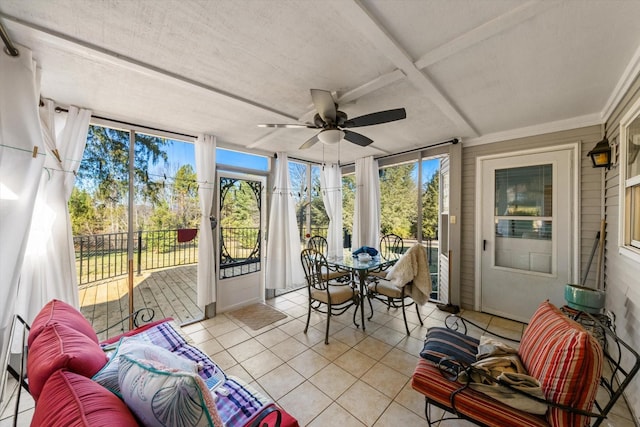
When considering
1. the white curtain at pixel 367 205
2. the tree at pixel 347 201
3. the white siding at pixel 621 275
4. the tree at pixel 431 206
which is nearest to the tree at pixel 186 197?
the white curtain at pixel 367 205

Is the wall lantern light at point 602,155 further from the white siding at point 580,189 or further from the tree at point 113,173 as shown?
the tree at point 113,173

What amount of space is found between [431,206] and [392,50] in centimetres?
314

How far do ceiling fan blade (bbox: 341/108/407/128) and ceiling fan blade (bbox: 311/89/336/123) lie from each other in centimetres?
17

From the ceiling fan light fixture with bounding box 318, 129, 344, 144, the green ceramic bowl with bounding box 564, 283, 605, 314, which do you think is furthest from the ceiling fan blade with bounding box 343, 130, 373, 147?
the green ceramic bowl with bounding box 564, 283, 605, 314

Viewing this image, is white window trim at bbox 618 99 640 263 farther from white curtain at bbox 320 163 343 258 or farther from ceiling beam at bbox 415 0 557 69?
white curtain at bbox 320 163 343 258

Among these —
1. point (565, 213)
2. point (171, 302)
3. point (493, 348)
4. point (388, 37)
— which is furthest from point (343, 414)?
point (565, 213)

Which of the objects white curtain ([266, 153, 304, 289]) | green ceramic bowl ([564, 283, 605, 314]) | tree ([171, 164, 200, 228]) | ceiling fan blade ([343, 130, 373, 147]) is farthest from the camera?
white curtain ([266, 153, 304, 289])

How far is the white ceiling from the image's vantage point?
4.31 ft

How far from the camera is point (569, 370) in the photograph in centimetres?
110

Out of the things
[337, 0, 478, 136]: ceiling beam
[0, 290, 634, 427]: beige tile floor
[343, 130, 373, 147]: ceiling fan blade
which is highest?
[337, 0, 478, 136]: ceiling beam

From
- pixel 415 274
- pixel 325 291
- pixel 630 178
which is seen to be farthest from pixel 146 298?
pixel 630 178

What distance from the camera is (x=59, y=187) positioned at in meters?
2.21

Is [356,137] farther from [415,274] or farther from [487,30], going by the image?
[415,274]

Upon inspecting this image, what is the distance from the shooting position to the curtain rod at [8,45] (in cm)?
139
